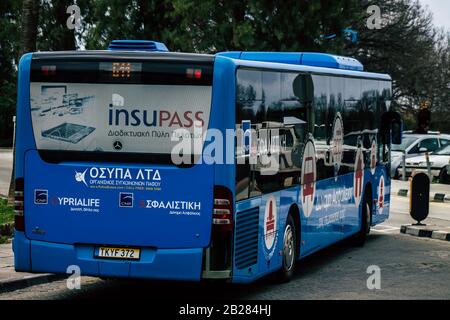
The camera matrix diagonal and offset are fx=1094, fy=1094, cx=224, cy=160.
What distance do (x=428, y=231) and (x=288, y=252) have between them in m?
6.83

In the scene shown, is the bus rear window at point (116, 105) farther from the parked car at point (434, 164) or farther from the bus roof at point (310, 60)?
the parked car at point (434, 164)

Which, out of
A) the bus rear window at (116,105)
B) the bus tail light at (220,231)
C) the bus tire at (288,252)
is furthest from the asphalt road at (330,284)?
the bus rear window at (116,105)

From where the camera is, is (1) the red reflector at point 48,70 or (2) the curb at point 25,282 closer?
(1) the red reflector at point 48,70

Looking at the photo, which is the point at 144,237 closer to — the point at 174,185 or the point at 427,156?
the point at 174,185

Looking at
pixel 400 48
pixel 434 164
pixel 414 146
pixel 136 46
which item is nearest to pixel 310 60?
pixel 136 46

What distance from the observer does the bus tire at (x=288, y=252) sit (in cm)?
1277

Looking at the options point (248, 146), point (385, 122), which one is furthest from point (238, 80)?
point (385, 122)

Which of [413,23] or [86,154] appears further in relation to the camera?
[413,23]

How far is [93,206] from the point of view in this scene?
1088cm

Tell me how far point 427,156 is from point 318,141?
2015 cm

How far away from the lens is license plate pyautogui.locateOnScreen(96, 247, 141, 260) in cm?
1078

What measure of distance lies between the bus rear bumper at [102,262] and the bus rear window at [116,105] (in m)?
0.98

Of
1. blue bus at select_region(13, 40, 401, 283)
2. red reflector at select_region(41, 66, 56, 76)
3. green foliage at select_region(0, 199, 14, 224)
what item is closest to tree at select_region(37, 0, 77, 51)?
green foliage at select_region(0, 199, 14, 224)
